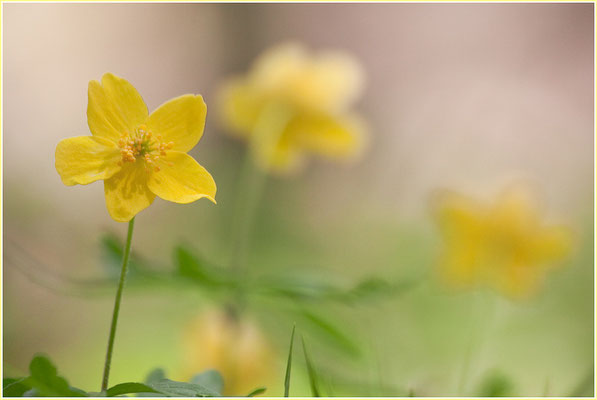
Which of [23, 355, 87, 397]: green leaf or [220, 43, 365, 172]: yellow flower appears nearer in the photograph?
[23, 355, 87, 397]: green leaf

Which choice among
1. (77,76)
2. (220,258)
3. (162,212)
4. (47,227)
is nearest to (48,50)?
(77,76)

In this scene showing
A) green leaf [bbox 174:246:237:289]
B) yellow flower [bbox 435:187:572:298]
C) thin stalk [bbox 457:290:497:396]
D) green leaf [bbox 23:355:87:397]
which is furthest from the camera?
thin stalk [bbox 457:290:497:396]

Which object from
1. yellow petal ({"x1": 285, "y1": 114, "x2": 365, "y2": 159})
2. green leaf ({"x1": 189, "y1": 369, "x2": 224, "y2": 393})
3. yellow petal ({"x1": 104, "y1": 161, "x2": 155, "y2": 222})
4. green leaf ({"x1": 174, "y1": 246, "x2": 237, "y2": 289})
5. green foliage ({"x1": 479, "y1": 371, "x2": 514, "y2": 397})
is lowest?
green foliage ({"x1": 479, "y1": 371, "x2": 514, "y2": 397})

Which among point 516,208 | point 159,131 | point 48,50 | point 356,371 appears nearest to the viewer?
point 159,131

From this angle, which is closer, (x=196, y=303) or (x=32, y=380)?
(x=32, y=380)

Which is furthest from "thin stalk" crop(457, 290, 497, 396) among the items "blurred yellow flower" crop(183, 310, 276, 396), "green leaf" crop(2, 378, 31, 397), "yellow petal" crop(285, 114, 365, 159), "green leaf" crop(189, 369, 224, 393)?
"green leaf" crop(2, 378, 31, 397)

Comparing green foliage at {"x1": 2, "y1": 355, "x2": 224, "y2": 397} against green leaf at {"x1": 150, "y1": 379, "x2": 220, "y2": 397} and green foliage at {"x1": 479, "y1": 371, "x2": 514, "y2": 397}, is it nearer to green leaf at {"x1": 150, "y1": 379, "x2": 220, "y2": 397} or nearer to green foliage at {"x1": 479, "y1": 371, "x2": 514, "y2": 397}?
green leaf at {"x1": 150, "y1": 379, "x2": 220, "y2": 397}

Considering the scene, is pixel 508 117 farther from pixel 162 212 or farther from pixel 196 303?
pixel 196 303
